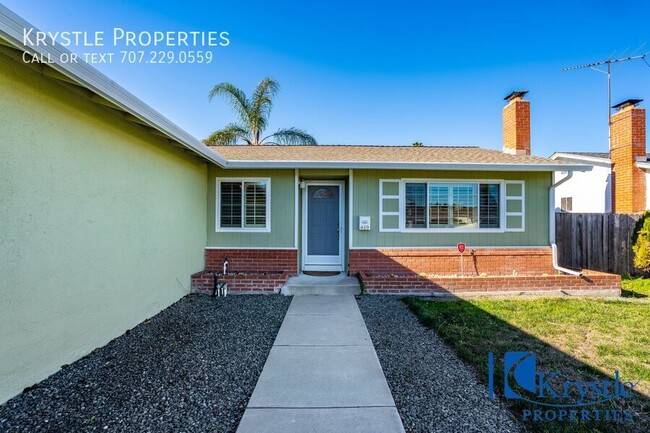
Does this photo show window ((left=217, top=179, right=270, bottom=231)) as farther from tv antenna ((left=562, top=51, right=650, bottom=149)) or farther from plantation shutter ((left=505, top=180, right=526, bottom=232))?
tv antenna ((left=562, top=51, right=650, bottom=149))

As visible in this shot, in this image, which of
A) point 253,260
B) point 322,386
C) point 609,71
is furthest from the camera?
point 609,71

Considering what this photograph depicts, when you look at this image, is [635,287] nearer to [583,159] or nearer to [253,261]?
[583,159]

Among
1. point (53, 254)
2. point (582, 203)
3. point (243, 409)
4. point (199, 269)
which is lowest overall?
point (243, 409)

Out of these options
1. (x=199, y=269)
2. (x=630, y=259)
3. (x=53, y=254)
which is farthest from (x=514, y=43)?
(x=53, y=254)

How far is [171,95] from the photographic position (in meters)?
6.67

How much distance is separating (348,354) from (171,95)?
6.61 meters

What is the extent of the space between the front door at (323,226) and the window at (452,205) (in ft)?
5.57

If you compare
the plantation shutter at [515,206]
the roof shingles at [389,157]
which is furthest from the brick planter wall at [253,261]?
the plantation shutter at [515,206]

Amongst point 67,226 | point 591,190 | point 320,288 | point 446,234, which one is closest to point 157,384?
point 67,226

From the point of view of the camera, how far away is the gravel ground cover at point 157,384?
90.7 inches

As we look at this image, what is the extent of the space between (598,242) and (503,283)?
14.2 feet

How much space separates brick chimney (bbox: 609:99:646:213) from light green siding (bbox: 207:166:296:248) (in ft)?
36.3

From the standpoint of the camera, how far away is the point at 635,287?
6758mm

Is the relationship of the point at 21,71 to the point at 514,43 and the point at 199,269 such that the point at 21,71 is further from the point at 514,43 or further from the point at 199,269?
the point at 514,43
